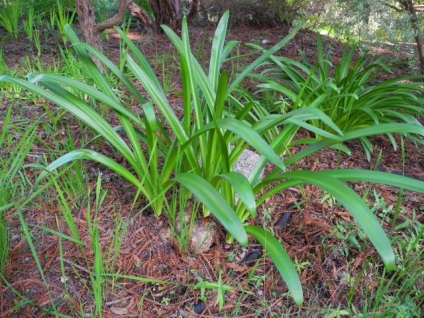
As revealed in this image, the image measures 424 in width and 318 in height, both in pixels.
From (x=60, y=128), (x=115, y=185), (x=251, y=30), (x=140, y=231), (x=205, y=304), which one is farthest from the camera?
(x=251, y=30)

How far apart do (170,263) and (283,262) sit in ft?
1.55

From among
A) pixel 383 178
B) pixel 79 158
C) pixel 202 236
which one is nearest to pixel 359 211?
pixel 383 178

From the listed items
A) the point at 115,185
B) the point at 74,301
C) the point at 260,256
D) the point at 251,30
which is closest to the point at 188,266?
the point at 260,256

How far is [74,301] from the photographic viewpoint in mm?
1193

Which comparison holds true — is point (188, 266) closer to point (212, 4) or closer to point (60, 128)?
point (60, 128)

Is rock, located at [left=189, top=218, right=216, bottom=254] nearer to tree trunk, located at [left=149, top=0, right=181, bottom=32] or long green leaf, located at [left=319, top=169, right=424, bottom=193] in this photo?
long green leaf, located at [left=319, top=169, right=424, bottom=193]

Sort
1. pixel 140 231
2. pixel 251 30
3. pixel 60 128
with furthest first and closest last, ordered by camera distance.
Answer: pixel 251 30 → pixel 60 128 → pixel 140 231

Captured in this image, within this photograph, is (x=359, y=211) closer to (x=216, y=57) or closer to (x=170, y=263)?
(x=170, y=263)

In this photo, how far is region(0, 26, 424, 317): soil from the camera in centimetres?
123

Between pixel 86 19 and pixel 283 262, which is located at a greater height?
pixel 86 19

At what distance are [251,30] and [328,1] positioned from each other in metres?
1.10

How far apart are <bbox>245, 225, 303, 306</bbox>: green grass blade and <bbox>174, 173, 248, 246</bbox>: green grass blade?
0.61 feet

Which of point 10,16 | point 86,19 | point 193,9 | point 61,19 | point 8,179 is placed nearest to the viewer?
point 8,179

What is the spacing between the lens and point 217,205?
1.08 meters
